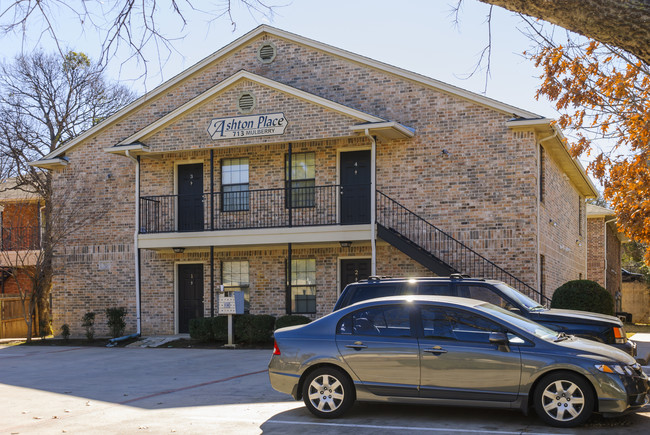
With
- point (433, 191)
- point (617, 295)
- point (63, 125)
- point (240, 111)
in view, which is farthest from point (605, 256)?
point (63, 125)

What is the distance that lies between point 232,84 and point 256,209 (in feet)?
11.8

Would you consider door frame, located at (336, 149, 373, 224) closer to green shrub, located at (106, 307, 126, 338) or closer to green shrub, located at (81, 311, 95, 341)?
green shrub, located at (106, 307, 126, 338)

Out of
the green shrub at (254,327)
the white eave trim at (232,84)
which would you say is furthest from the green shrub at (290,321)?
the white eave trim at (232,84)

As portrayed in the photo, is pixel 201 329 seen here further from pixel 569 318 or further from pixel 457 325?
pixel 457 325

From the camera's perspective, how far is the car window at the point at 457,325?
27.1ft

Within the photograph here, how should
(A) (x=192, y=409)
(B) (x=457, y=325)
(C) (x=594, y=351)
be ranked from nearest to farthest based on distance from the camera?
(C) (x=594, y=351)
(B) (x=457, y=325)
(A) (x=192, y=409)

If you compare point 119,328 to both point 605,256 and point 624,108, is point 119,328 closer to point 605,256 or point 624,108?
point 624,108

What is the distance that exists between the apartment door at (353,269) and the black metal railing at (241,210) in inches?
50.0

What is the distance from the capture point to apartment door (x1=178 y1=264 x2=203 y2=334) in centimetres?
2183

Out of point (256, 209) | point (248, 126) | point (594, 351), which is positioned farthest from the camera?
point (256, 209)

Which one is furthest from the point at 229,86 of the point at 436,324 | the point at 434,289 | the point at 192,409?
the point at 436,324

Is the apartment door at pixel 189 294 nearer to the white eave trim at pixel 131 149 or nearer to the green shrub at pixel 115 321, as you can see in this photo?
the green shrub at pixel 115 321

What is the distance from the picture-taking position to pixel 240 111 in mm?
20391

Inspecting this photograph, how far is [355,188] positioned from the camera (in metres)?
20.2
